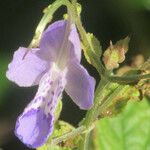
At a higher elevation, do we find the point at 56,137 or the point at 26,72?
the point at 26,72

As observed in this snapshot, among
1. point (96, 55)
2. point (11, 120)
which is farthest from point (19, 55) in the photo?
point (11, 120)

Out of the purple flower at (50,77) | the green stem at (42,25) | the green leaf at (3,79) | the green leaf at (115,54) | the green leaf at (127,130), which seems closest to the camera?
the green stem at (42,25)

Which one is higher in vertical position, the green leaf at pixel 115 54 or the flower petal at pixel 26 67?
the flower petal at pixel 26 67

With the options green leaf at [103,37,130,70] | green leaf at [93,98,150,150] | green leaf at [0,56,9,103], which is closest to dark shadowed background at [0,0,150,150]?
green leaf at [0,56,9,103]

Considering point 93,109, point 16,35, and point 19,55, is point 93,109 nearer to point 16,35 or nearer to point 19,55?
point 19,55

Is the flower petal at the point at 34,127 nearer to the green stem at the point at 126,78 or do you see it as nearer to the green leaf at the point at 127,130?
the green stem at the point at 126,78

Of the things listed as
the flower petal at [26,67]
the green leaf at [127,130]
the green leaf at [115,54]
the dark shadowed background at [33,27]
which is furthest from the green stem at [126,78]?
the dark shadowed background at [33,27]

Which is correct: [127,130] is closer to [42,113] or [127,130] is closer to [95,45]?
[95,45]
